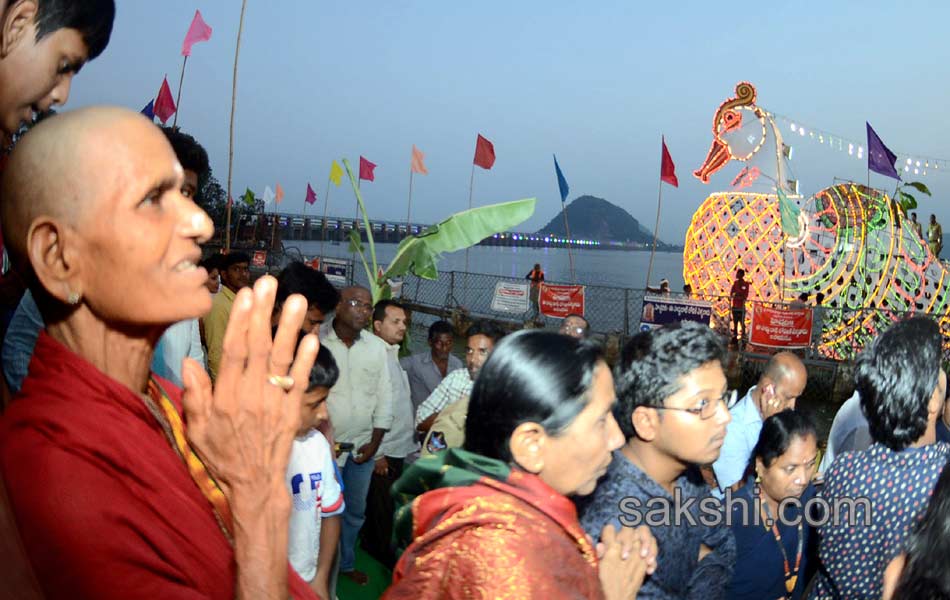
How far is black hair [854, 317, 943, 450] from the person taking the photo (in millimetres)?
2633

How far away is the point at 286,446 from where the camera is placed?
101cm

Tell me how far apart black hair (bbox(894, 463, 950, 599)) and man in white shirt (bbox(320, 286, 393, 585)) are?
3256 millimetres

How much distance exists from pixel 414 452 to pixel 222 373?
4.20 m

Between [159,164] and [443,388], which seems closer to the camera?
[159,164]

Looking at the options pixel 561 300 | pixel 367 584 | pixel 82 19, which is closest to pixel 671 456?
pixel 82 19

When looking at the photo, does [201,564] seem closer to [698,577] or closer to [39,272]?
→ [39,272]

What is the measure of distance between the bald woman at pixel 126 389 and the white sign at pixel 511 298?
42.5 ft

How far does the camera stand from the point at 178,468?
1077mm

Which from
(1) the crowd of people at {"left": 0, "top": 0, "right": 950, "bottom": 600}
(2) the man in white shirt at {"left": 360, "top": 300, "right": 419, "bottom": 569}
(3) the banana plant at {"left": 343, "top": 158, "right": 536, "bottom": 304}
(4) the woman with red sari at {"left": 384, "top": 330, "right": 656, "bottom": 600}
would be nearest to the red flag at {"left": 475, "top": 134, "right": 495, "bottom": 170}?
(3) the banana plant at {"left": 343, "top": 158, "right": 536, "bottom": 304}

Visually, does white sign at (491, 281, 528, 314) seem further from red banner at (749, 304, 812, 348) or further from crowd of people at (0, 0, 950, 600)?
crowd of people at (0, 0, 950, 600)

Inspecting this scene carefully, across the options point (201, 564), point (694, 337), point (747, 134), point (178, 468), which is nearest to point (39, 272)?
point (178, 468)

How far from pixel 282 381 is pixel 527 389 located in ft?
2.91

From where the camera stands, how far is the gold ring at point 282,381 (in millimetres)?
980

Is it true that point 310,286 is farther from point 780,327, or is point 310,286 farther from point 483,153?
point 483,153
